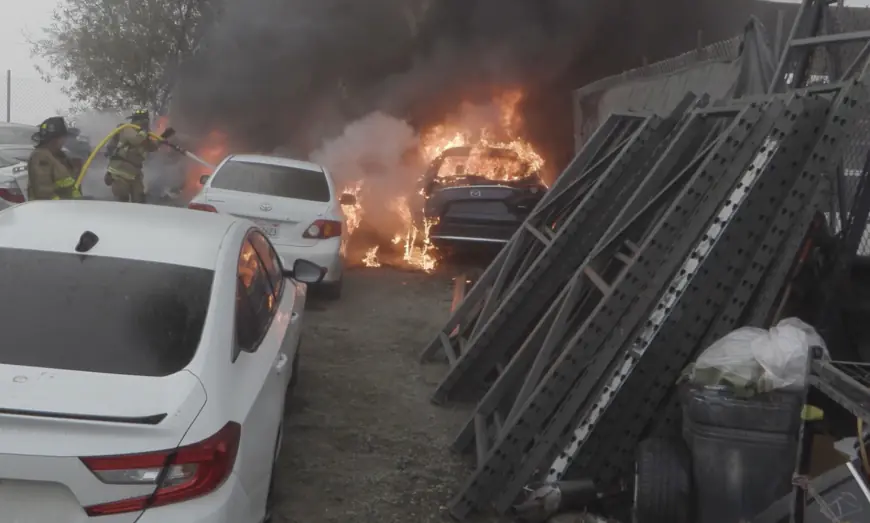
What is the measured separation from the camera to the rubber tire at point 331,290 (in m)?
8.93

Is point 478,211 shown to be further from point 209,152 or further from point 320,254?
point 209,152

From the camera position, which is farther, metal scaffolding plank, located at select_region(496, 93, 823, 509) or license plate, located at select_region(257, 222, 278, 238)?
license plate, located at select_region(257, 222, 278, 238)

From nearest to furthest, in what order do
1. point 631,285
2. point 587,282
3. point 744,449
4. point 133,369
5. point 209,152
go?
point 133,369 → point 744,449 → point 631,285 → point 587,282 → point 209,152

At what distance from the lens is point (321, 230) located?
28.2 feet

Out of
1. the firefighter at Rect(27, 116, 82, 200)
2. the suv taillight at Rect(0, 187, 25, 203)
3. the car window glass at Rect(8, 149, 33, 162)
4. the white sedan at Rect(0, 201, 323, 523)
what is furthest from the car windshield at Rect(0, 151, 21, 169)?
the white sedan at Rect(0, 201, 323, 523)

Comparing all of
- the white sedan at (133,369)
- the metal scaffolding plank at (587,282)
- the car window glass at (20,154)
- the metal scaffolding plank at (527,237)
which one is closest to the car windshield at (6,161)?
the car window glass at (20,154)

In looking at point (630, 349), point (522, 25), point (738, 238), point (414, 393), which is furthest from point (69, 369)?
point (522, 25)

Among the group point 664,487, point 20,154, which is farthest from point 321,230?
point 20,154

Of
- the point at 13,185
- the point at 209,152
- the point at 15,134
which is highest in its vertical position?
the point at 15,134

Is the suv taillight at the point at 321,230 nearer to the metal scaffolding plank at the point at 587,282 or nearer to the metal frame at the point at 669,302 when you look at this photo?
the metal scaffolding plank at the point at 587,282

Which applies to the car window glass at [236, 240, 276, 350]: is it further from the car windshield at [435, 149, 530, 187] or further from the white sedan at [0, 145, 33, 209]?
the car windshield at [435, 149, 530, 187]

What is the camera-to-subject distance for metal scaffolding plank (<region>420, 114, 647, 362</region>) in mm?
6727

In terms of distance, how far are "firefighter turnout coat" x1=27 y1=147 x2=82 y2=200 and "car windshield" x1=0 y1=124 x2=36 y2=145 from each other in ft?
33.4

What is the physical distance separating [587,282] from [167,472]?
124 inches
